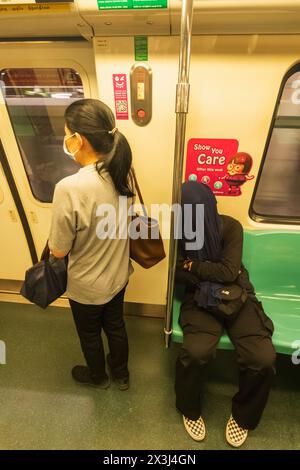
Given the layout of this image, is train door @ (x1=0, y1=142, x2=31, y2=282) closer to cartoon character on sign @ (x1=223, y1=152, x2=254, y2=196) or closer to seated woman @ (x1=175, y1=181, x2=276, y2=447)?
seated woman @ (x1=175, y1=181, x2=276, y2=447)

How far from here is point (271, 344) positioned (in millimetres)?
1543

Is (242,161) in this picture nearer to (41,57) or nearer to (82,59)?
(82,59)

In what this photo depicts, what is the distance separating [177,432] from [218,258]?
1126 mm

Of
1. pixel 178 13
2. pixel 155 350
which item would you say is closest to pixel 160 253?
pixel 155 350

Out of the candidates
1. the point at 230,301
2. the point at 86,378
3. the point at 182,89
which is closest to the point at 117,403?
the point at 86,378

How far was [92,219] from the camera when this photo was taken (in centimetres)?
126

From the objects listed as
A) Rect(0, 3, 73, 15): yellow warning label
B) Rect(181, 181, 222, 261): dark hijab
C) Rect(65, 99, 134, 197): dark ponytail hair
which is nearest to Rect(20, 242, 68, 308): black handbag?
Rect(65, 99, 134, 197): dark ponytail hair

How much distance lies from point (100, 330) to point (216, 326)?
71 cm

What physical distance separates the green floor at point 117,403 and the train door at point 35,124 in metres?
0.97

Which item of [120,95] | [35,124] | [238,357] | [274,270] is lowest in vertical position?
[238,357]

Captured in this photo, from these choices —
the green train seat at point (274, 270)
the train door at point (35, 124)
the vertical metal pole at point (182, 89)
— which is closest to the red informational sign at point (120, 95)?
the train door at point (35, 124)

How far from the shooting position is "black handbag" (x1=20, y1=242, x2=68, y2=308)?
1.41m

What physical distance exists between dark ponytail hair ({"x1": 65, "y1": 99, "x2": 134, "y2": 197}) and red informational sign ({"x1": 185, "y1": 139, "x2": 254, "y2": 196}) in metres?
0.75

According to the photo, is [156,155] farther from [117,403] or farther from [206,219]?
[117,403]
